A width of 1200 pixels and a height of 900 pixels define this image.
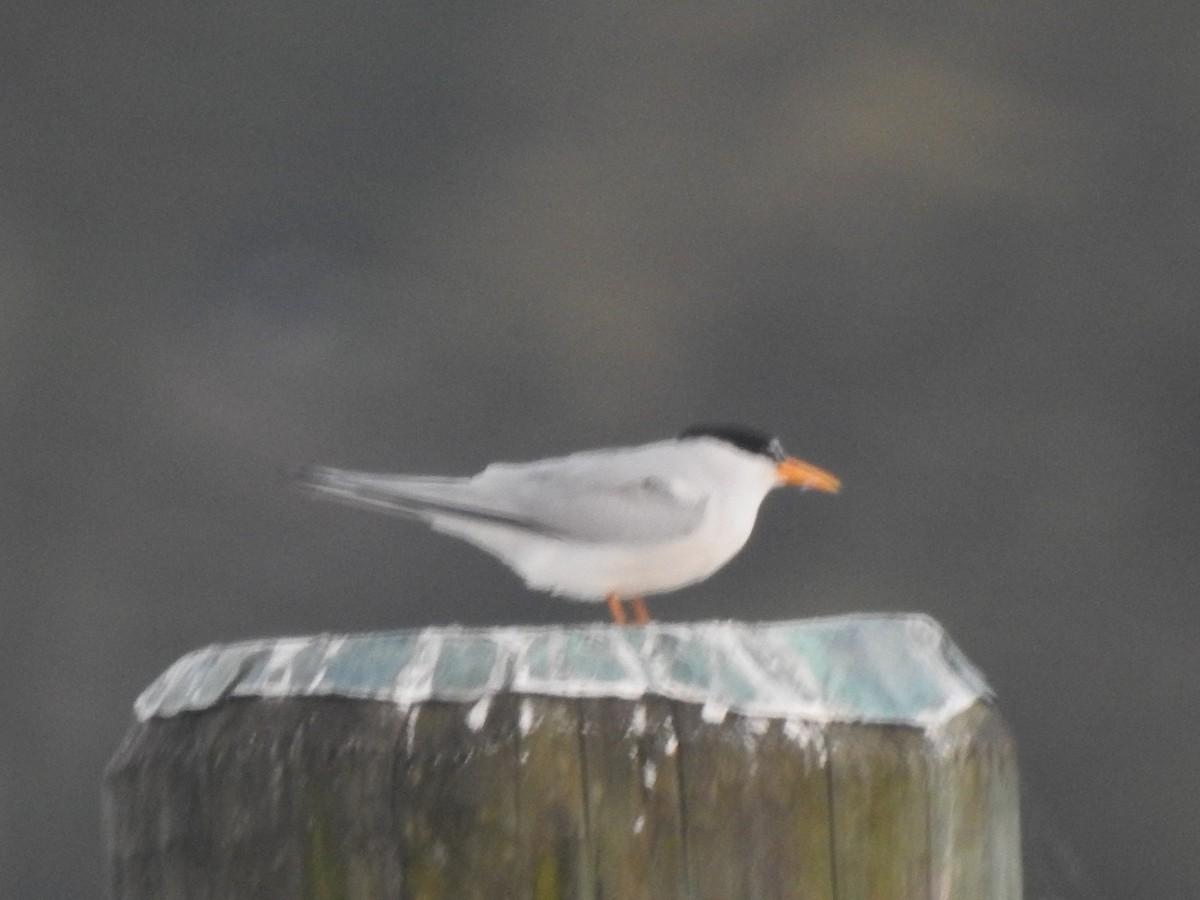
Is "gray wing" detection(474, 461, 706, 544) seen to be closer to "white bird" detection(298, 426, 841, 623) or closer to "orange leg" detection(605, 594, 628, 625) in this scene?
"white bird" detection(298, 426, 841, 623)

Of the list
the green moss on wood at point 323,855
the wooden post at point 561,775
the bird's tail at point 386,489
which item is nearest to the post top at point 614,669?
the wooden post at point 561,775

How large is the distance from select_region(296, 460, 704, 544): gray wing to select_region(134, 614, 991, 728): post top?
1878 millimetres

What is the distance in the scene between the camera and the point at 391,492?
13.7 feet

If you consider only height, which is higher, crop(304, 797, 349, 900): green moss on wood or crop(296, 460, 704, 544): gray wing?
crop(296, 460, 704, 544): gray wing

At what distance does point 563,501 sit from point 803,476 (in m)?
0.78

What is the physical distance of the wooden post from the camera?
2020 mm

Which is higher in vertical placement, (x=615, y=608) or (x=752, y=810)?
(x=752, y=810)

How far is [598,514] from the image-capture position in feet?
14.1

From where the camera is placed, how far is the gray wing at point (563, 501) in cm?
426

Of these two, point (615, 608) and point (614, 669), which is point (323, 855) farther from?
point (615, 608)

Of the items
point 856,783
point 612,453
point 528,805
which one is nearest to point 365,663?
point 528,805

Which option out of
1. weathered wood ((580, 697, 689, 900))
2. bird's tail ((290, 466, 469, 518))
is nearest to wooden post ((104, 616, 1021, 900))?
weathered wood ((580, 697, 689, 900))

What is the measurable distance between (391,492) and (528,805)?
86.9 inches

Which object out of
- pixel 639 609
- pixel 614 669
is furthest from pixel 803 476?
pixel 614 669
